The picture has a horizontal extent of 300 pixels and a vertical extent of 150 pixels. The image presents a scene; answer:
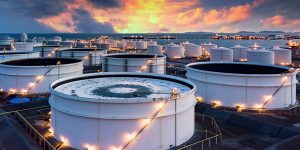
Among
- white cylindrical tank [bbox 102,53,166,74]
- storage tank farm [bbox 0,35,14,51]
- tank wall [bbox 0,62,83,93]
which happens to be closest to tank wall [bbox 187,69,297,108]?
white cylindrical tank [bbox 102,53,166,74]

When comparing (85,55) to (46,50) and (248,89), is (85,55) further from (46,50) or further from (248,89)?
(248,89)

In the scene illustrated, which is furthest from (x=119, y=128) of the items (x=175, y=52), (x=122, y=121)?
(x=175, y=52)

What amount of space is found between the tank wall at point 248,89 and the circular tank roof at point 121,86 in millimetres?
7439

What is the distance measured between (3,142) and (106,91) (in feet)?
35.3

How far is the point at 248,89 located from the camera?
3550 cm

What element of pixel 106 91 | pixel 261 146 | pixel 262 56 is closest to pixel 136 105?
pixel 106 91

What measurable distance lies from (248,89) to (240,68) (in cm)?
875

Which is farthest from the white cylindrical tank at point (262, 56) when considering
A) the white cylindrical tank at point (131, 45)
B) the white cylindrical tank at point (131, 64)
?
the white cylindrical tank at point (131, 45)

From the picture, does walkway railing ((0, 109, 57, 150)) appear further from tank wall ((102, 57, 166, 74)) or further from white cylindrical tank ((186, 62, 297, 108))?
tank wall ((102, 57, 166, 74))

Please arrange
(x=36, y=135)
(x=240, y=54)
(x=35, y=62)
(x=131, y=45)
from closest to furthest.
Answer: (x=36, y=135), (x=35, y=62), (x=240, y=54), (x=131, y=45)

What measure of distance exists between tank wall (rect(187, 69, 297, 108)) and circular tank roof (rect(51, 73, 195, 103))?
24.4 feet

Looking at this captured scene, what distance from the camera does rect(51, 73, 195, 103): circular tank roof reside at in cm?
2698

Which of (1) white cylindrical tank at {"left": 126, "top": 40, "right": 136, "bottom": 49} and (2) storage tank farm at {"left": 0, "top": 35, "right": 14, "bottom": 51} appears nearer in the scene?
(2) storage tank farm at {"left": 0, "top": 35, "right": 14, "bottom": 51}

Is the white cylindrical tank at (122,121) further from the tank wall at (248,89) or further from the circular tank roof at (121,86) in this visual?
the tank wall at (248,89)
